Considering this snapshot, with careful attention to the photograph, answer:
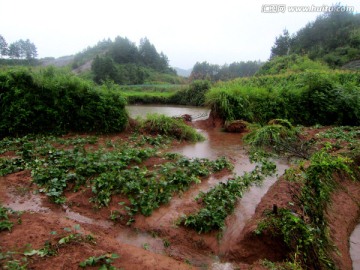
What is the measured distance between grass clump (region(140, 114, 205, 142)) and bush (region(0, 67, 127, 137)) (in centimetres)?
83

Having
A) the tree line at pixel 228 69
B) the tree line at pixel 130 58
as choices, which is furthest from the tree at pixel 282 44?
the tree line at pixel 130 58

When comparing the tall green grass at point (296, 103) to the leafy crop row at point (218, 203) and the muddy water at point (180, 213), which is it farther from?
the leafy crop row at point (218, 203)

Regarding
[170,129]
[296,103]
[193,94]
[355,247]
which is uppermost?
[193,94]

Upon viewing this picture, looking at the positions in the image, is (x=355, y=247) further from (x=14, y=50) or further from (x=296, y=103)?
(x=14, y=50)

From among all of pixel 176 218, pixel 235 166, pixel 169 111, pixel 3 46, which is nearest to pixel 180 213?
pixel 176 218

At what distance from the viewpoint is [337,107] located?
1044cm

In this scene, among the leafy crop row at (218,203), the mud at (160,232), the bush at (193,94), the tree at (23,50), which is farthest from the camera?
the tree at (23,50)

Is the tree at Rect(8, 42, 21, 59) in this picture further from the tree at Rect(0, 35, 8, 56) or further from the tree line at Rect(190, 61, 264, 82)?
the tree line at Rect(190, 61, 264, 82)

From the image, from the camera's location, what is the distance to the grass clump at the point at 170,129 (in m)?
8.38

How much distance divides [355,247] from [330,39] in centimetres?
3635

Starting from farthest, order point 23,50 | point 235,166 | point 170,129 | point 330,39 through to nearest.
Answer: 1. point 23,50
2. point 330,39
3. point 170,129
4. point 235,166

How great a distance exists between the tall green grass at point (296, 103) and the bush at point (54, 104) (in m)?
4.09

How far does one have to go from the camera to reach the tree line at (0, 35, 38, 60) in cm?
4617

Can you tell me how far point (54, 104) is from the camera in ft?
25.3
